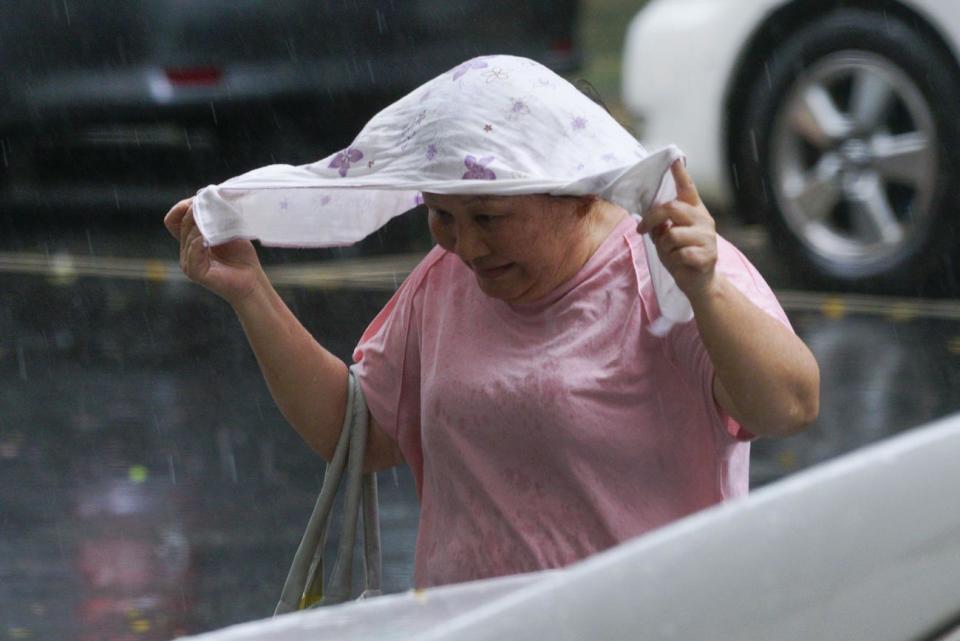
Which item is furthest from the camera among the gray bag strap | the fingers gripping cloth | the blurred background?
the blurred background

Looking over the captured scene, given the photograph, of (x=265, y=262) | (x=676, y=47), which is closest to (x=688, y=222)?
(x=676, y=47)

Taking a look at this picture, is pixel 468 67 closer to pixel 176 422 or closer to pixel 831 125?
pixel 176 422

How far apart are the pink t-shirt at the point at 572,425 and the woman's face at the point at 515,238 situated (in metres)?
0.03

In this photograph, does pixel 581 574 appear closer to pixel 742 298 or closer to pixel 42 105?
pixel 742 298

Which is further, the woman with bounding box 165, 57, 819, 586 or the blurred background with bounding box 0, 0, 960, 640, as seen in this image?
the blurred background with bounding box 0, 0, 960, 640

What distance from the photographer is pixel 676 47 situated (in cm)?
770

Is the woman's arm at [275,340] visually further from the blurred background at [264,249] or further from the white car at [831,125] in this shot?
the white car at [831,125]

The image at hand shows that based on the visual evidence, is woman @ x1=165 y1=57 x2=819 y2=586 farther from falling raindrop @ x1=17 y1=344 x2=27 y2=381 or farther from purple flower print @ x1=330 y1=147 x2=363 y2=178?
falling raindrop @ x1=17 y1=344 x2=27 y2=381

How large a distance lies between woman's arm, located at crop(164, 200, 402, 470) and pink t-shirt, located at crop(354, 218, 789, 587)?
0.19 metres

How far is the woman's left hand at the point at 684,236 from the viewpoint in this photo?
2.35m

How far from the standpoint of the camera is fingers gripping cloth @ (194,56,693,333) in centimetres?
246

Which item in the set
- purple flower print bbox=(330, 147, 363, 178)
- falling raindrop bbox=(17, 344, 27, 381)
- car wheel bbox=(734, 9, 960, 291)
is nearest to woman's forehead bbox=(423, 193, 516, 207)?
purple flower print bbox=(330, 147, 363, 178)

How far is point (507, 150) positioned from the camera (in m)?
2.48

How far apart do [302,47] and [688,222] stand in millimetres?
6401
